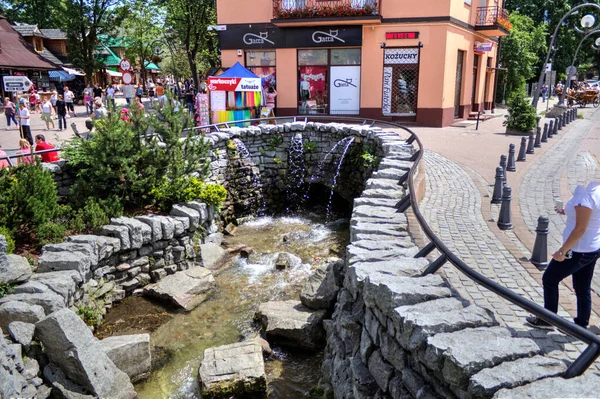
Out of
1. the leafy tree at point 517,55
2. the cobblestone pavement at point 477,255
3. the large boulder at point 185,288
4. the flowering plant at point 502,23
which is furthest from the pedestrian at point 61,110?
the leafy tree at point 517,55

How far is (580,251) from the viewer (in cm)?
425

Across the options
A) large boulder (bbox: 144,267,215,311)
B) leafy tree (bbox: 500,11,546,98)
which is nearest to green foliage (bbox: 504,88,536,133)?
large boulder (bbox: 144,267,215,311)

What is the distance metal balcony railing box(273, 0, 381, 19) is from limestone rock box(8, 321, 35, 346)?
701 inches

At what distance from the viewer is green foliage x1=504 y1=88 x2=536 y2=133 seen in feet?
63.3

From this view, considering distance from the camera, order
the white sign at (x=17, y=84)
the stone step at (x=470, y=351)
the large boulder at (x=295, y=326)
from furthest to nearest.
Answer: the white sign at (x=17, y=84) < the large boulder at (x=295, y=326) < the stone step at (x=470, y=351)

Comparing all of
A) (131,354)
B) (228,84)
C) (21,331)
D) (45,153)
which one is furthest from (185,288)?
(228,84)

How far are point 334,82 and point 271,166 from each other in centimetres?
Result: 779

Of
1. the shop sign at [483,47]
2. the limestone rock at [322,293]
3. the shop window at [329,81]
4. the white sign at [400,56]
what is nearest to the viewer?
the limestone rock at [322,293]

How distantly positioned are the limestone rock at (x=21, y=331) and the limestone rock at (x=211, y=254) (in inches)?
182

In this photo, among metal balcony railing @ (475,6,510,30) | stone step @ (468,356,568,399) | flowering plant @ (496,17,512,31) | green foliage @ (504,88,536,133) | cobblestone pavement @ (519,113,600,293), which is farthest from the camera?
flowering plant @ (496,17,512,31)

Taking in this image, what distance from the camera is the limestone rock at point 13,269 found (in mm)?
6539

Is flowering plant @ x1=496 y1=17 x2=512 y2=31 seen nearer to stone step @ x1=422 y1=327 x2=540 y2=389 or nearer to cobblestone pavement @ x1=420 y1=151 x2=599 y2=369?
cobblestone pavement @ x1=420 y1=151 x2=599 y2=369

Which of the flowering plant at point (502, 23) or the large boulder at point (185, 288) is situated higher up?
the flowering plant at point (502, 23)

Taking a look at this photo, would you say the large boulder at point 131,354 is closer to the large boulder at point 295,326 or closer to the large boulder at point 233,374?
the large boulder at point 233,374
